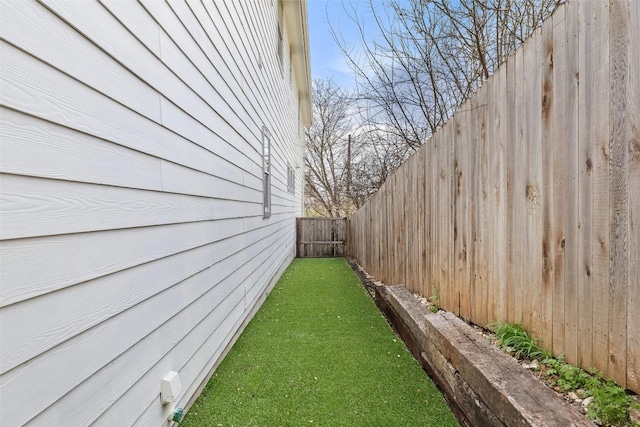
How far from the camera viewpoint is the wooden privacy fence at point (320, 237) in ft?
36.9

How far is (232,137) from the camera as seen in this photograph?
3.44 meters

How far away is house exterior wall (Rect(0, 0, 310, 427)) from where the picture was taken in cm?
105

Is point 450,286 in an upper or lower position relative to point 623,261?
lower

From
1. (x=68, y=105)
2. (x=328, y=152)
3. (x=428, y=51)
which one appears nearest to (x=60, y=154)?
(x=68, y=105)

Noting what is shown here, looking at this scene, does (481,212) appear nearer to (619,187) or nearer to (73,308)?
(619,187)

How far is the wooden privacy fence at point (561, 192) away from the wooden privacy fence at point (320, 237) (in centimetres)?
823

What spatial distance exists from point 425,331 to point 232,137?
7.96ft

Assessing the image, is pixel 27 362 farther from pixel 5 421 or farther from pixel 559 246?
pixel 559 246

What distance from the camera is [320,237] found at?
11312 mm

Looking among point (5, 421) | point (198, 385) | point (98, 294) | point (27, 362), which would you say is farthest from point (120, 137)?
point (198, 385)

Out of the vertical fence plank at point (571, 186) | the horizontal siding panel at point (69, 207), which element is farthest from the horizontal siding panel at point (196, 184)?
the vertical fence plank at point (571, 186)

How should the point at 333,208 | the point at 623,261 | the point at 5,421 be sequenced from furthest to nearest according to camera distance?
the point at 333,208, the point at 623,261, the point at 5,421

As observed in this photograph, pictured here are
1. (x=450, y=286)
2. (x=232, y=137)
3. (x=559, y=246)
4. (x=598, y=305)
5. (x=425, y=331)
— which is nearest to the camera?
(x=598, y=305)

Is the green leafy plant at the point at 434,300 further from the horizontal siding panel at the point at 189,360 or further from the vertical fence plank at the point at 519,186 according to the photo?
the horizontal siding panel at the point at 189,360
